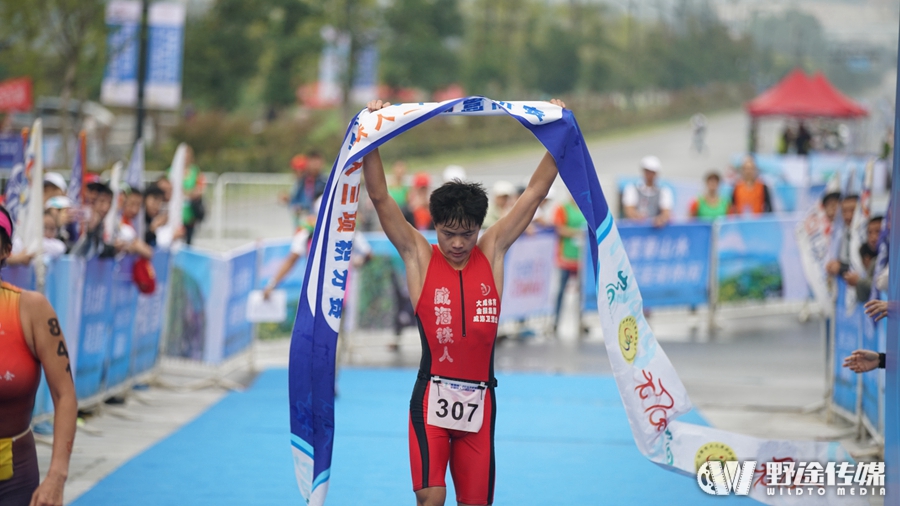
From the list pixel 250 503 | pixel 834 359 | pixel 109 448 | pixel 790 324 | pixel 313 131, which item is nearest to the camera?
pixel 250 503

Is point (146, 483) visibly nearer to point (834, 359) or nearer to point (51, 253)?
point (51, 253)

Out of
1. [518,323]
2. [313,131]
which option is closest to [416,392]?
[518,323]

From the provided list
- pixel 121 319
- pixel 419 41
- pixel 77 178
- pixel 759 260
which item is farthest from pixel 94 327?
pixel 419 41

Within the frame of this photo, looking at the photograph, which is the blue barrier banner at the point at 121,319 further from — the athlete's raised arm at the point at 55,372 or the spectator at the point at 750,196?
the spectator at the point at 750,196

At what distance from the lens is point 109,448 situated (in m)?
8.44

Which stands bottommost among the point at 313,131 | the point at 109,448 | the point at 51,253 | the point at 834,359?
the point at 109,448

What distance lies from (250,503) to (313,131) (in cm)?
4205

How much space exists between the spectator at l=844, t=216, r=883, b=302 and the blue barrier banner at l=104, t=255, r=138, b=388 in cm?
604

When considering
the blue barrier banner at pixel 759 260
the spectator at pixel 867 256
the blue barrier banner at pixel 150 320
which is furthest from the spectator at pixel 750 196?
the blue barrier banner at pixel 150 320

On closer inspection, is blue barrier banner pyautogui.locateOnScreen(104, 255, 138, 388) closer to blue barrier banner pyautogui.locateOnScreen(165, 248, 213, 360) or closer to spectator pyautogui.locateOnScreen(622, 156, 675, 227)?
blue barrier banner pyautogui.locateOnScreen(165, 248, 213, 360)

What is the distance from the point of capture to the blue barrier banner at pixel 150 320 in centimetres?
1035

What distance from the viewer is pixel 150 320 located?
35.0 ft

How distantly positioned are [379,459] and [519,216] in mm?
3637

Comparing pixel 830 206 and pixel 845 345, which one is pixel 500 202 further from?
pixel 845 345
